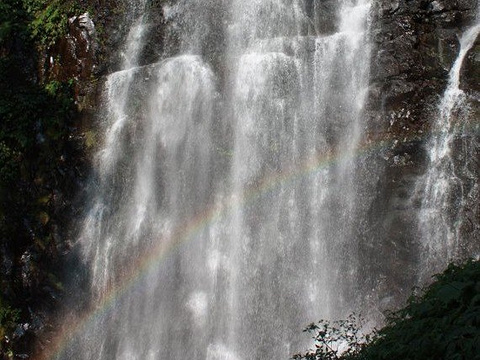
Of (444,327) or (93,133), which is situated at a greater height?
(93,133)

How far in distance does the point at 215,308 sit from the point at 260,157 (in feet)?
13.5

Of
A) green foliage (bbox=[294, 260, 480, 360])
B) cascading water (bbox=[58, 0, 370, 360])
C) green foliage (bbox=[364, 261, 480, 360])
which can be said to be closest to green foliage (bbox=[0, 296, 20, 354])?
cascading water (bbox=[58, 0, 370, 360])

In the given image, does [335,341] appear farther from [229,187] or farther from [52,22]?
[52,22]

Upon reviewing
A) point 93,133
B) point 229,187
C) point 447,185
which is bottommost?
point 447,185

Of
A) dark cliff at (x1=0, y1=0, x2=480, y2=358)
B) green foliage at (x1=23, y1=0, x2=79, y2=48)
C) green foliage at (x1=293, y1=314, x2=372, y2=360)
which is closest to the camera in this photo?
green foliage at (x1=293, y1=314, x2=372, y2=360)

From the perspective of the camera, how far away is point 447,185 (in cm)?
1235

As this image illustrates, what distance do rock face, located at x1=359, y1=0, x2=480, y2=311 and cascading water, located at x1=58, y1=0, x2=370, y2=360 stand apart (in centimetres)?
52

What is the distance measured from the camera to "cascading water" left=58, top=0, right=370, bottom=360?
12703 mm

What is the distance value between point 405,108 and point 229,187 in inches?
195

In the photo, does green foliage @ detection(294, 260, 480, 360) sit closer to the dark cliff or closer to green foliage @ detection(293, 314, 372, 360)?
green foliage @ detection(293, 314, 372, 360)

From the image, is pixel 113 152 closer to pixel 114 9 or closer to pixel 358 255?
pixel 114 9

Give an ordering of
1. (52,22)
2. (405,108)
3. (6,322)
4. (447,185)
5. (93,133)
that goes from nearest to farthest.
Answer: (447,185)
(6,322)
(405,108)
(93,133)
(52,22)

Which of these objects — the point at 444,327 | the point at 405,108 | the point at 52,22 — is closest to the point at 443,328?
the point at 444,327

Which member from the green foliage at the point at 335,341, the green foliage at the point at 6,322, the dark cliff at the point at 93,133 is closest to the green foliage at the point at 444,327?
the green foliage at the point at 335,341
